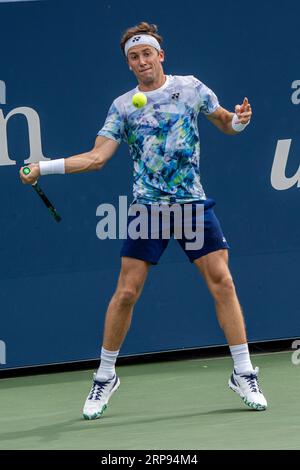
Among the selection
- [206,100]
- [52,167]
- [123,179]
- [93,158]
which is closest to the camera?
[52,167]

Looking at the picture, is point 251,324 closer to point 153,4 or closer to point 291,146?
point 291,146

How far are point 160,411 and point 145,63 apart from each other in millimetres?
1724

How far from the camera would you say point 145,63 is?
705 centimetres

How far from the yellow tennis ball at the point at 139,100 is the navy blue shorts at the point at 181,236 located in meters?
0.50

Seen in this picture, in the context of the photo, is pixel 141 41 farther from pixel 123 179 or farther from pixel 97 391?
pixel 97 391

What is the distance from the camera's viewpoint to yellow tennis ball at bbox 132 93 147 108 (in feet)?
23.0

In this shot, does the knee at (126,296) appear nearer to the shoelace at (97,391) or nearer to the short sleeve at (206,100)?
the shoelace at (97,391)

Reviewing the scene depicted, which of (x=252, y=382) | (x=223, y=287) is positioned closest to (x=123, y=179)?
(x=223, y=287)

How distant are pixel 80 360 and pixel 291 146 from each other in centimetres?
182

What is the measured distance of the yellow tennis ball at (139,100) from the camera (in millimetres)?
7000

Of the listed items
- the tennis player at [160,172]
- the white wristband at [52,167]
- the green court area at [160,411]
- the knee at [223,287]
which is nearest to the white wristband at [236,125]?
the tennis player at [160,172]

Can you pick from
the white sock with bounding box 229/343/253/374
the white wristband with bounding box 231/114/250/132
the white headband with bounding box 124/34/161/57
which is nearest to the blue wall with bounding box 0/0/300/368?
the white headband with bounding box 124/34/161/57

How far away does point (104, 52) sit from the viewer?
835cm
